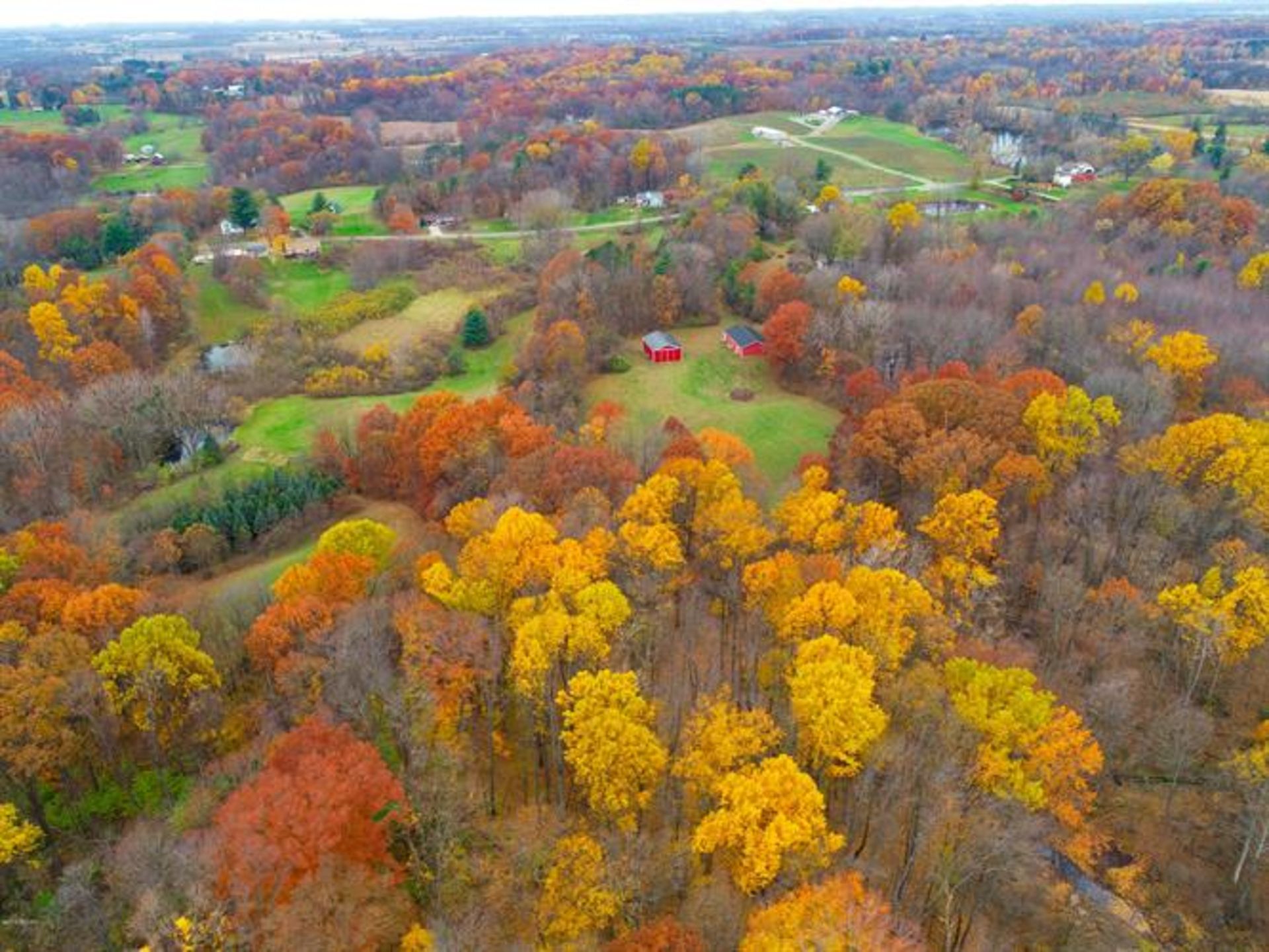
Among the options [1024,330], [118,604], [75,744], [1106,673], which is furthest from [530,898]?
[1024,330]

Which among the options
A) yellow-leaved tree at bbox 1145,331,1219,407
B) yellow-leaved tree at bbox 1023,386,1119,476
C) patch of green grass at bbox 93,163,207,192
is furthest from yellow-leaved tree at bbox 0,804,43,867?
patch of green grass at bbox 93,163,207,192

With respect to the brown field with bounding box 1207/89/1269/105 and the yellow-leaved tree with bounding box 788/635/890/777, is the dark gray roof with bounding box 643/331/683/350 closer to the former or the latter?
the yellow-leaved tree with bounding box 788/635/890/777

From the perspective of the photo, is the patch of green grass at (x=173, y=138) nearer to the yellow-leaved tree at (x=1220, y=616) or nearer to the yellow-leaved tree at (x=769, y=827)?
the yellow-leaved tree at (x=769, y=827)

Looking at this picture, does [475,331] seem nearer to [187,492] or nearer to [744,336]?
[744,336]

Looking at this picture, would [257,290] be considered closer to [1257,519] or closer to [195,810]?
[195,810]

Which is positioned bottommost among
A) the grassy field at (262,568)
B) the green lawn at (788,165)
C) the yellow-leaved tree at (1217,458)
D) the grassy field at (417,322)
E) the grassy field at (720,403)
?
the grassy field at (262,568)

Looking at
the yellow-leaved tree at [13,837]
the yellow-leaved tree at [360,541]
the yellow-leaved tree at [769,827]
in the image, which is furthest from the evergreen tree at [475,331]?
the yellow-leaved tree at [769,827]
